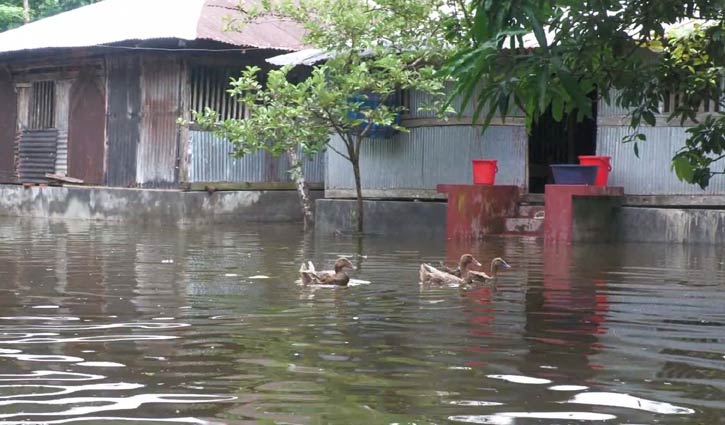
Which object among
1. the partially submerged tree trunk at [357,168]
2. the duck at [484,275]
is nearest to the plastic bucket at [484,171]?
the partially submerged tree trunk at [357,168]

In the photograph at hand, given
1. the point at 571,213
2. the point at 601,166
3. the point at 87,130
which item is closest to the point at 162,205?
the point at 87,130

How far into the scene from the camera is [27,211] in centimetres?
2600

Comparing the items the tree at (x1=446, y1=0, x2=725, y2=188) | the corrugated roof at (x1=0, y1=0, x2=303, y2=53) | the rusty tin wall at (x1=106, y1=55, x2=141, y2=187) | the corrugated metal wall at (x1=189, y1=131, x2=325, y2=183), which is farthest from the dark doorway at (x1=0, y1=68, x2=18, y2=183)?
the tree at (x1=446, y1=0, x2=725, y2=188)

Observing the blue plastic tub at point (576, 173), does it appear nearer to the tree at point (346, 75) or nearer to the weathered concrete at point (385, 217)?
the tree at point (346, 75)

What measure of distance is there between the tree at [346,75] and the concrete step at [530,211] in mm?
2228

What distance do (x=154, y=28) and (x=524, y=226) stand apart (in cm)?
855

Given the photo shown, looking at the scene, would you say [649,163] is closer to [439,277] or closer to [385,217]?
[385,217]

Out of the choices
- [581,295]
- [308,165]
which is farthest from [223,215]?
[581,295]

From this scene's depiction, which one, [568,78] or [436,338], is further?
[436,338]

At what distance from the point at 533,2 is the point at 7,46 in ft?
68.5

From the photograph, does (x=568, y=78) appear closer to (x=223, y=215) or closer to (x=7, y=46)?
(x=223, y=215)

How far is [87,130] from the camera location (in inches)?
990

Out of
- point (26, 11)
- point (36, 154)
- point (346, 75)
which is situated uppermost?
point (26, 11)

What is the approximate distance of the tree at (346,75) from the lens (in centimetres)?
1745
